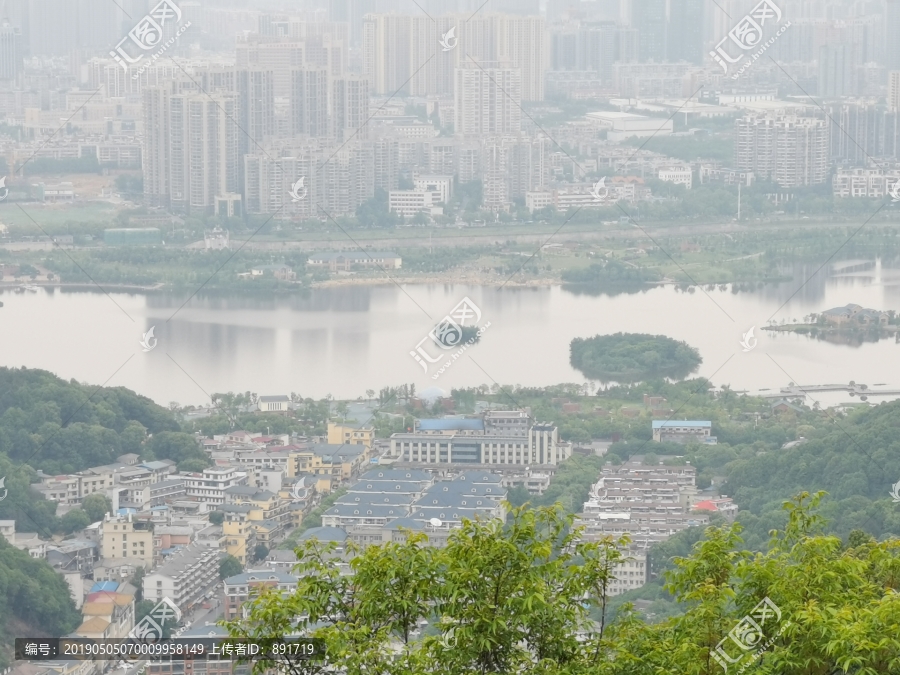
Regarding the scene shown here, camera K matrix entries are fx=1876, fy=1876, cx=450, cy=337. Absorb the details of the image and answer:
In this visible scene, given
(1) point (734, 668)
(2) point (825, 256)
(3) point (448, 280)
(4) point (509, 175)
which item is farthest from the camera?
(4) point (509, 175)

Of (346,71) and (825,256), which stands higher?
(346,71)

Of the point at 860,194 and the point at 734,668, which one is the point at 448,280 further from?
the point at 734,668

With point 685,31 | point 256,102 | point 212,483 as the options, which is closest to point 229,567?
point 212,483

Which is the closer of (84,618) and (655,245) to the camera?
(84,618)

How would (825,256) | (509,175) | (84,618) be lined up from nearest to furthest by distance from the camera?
(84,618)
(825,256)
(509,175)

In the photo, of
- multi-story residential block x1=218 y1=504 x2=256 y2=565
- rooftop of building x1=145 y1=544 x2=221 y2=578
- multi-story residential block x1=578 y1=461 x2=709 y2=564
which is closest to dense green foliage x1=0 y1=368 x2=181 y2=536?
multi-story residential block x1=218 y1=504 x2=256 y2=565

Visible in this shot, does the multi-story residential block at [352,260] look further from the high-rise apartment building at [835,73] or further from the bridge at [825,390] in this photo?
the high-rise apartment building at [835,73]

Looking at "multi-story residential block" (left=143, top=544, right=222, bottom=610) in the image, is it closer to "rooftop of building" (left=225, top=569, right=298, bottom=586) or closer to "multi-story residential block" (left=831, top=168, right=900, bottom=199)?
"rooftop of building" (left=225, top=569, right=298, bottom=586)

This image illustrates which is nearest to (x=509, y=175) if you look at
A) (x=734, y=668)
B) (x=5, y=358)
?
(x=5, y=358)
